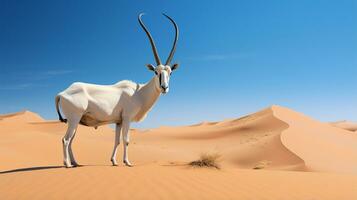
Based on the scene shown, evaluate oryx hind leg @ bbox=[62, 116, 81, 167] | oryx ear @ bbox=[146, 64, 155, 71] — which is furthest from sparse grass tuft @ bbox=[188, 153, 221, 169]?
oryx hind leg @ bbox=[62, 116, 81, 167]

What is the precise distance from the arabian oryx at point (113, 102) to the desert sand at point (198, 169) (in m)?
1.00

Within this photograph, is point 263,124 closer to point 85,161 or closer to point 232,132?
point 232,132

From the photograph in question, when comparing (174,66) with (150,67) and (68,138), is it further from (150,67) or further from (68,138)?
(68,138)

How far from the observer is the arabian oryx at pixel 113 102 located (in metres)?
9.53

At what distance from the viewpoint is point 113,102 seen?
10070mm

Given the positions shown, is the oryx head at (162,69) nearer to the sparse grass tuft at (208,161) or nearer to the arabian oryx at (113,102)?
the arabian oryx at (113,102)

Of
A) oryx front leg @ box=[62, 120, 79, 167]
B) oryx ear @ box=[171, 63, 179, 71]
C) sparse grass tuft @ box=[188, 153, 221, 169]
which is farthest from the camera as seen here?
oryx ear @ box=[171, 63, 179, 71]

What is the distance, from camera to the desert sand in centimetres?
738

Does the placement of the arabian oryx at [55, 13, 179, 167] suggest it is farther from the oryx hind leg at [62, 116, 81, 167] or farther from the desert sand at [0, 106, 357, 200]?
the desert sand at [0, 106, 357, 200]

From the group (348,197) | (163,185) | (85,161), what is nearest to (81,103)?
(163,185)

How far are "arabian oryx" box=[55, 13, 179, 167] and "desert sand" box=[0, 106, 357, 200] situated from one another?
999 millimetres

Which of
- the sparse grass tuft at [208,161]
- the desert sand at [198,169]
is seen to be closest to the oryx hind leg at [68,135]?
the desert sand at [198,169]

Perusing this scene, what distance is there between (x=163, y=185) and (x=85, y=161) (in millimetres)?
12986

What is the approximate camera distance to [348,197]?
7.76m
